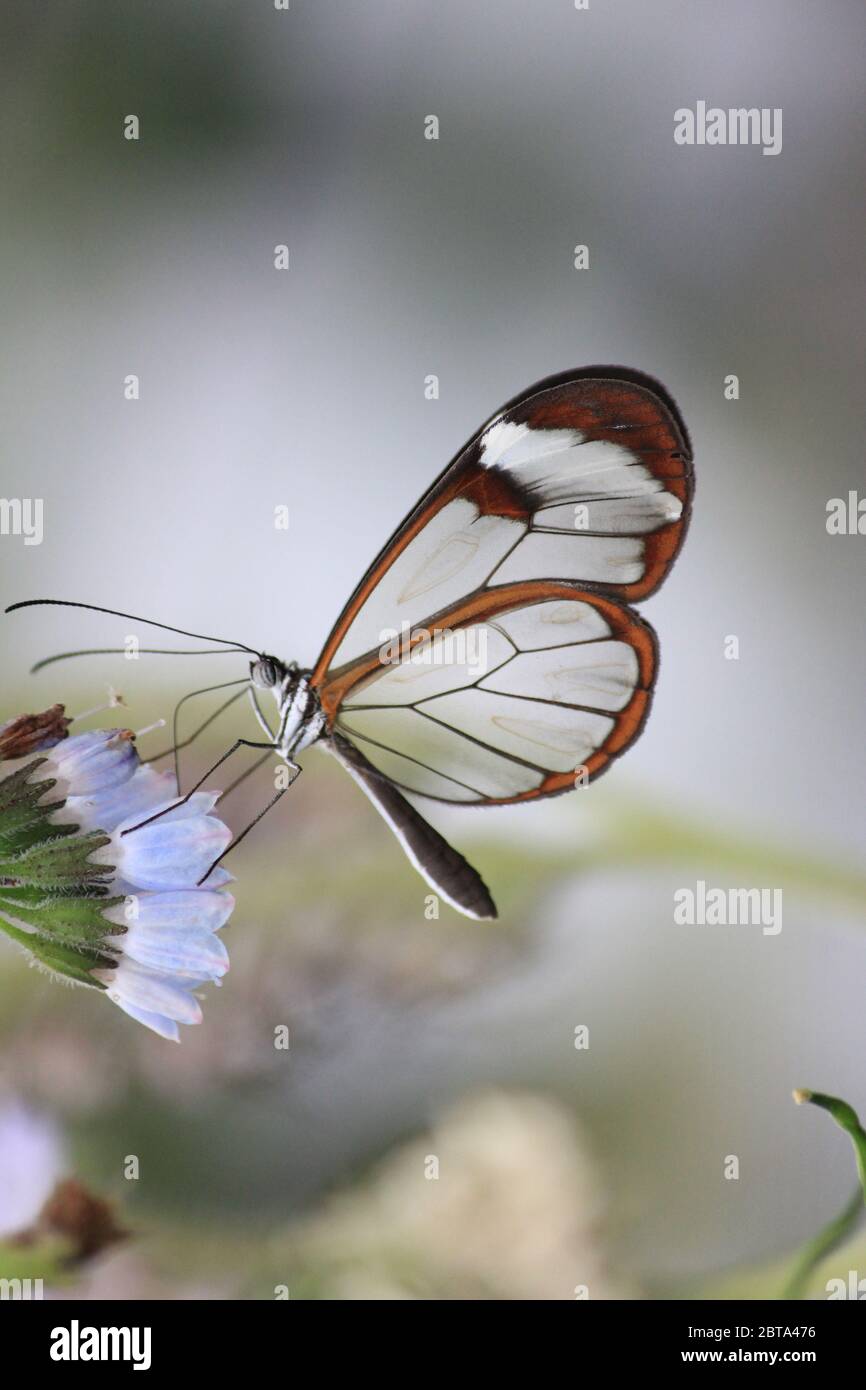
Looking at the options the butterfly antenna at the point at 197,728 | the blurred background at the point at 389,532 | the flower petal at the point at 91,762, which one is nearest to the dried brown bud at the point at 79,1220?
the blurred background at the point at 389,532

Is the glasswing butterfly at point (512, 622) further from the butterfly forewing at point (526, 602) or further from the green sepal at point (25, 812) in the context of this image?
the green sepal at point (25, 812)

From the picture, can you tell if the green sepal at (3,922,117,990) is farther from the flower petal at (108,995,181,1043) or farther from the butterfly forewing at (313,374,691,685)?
the butterfly forewing at (313,374,691,685)

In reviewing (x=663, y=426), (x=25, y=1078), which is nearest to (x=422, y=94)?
(x=663, y=426)

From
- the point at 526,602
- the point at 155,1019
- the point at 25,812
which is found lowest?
the point at 155,1019

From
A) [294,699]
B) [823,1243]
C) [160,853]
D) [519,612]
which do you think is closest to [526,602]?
[519,612]

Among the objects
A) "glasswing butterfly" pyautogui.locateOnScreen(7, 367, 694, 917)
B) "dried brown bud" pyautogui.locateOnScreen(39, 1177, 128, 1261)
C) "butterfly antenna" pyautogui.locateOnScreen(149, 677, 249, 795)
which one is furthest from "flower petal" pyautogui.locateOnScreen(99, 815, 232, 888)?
"dried brown bud" pyautogui.locateOnScreen(39, 1177, 128, 1261)

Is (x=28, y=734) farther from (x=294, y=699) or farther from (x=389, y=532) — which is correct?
(x=389, y=532)
